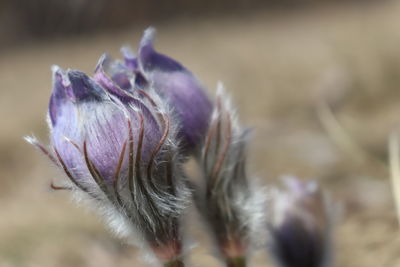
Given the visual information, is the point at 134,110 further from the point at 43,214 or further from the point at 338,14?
the point at 338,14

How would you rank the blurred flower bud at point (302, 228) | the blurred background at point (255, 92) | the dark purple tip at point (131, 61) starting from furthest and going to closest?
the blurred background at point (255, 92) → the blurred flower bud at point (302, 228) → the dark purple tip at point (131, 61)

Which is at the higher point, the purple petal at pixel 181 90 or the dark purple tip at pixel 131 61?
the dark purple tip at pixel 131 61

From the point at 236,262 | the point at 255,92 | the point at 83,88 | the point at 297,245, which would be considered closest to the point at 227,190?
the point at 236,262

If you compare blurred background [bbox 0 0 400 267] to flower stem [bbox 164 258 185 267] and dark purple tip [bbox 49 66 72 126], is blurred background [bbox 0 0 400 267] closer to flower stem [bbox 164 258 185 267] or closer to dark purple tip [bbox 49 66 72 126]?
flower stem [bbox 164 258 185 267]

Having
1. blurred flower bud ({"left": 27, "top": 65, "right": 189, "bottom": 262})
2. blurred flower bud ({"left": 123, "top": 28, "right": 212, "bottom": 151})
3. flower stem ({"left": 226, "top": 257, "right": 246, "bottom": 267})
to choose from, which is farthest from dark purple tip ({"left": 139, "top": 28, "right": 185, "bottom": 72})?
flower stem ({"left": 226, "top": 257, "right": 246, "bottom": 267})

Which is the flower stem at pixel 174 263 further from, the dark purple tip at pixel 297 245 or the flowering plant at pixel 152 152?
the dark purple tip at pixel 297 245

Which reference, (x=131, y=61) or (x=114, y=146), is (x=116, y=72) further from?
(x=114, y=146)

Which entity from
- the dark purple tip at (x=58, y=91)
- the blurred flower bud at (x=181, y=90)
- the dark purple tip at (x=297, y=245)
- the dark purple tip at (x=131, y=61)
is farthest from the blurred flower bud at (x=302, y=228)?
the dark purple tip at (x=58, y=91)
